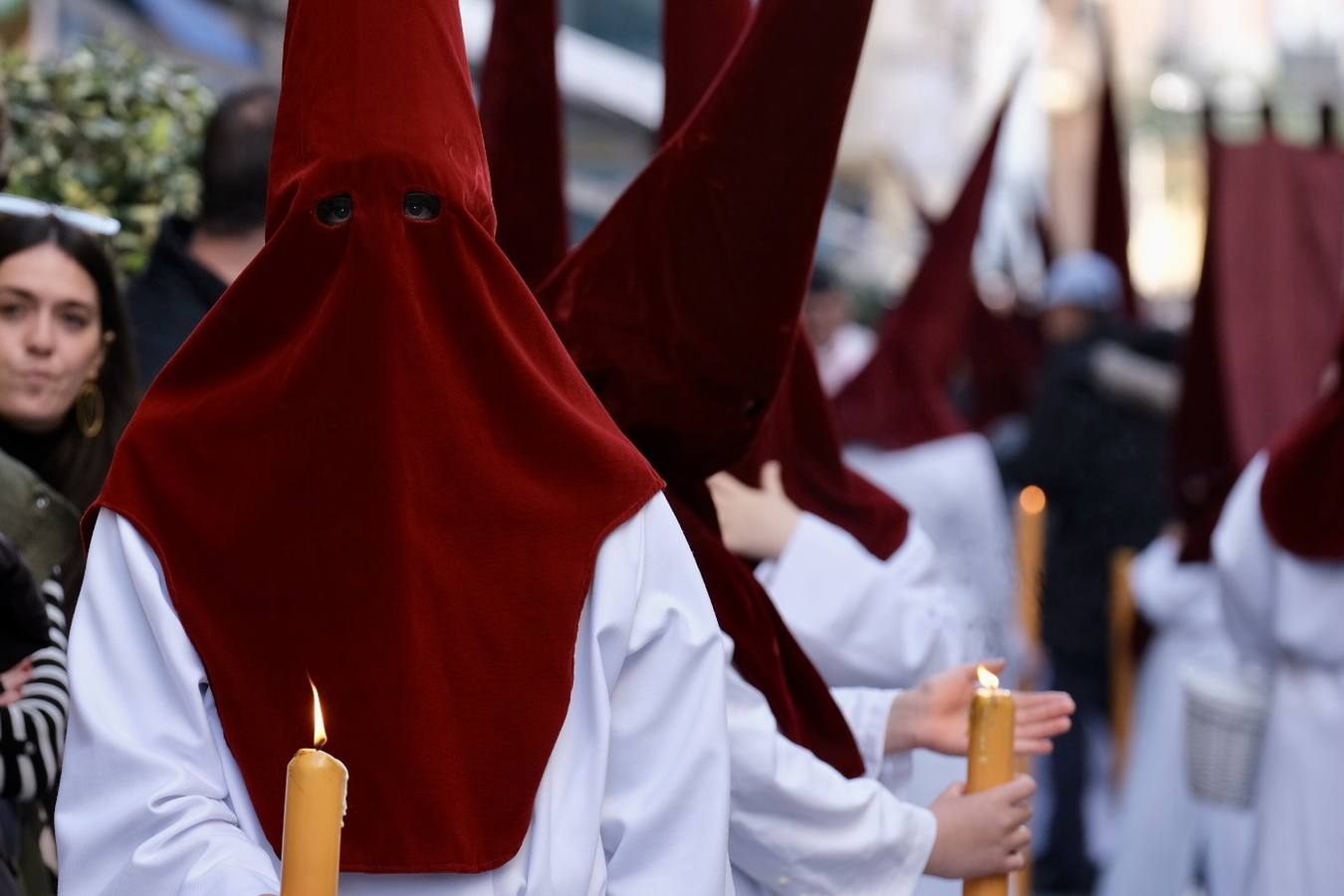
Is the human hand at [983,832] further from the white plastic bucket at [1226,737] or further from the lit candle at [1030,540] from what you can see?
the lit candle at [1030,540]

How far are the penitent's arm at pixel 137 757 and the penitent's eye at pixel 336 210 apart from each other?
43 centimetres

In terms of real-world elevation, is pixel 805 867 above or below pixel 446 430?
below

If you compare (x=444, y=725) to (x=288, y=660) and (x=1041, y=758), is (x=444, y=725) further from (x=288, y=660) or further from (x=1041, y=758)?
(x=1041, y=758)

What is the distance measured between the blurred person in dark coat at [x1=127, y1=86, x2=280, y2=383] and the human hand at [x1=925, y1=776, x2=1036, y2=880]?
1871 mm

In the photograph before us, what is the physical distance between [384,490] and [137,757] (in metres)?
0.41

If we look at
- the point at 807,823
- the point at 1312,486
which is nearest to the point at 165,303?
the point at 807,823

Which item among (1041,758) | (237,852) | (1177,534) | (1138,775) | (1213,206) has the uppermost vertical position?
(237,852)

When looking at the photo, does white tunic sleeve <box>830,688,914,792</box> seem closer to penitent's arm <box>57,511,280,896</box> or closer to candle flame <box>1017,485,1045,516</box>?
penitent's arm <box>57,511,280,896</box>

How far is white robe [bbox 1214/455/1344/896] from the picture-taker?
4797mm

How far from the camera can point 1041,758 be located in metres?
8.83

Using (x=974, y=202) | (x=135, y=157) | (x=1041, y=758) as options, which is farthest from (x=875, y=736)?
(x=1041, y=758)

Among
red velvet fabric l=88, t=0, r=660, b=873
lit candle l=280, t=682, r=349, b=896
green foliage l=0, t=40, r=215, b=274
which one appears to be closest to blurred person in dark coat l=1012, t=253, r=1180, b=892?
green foliage l=0, t=40, r=215, b=274

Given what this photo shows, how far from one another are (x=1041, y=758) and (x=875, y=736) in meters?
5.83

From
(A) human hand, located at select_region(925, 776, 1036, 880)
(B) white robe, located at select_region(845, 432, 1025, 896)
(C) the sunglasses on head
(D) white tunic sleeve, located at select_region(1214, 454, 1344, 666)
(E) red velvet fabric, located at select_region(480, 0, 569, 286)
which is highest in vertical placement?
(E) red velvet fabric, located at select_region(480, 0, 569, 286)
